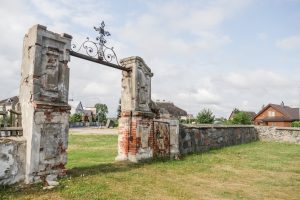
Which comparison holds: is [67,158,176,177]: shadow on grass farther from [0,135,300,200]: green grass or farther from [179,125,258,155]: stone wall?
[179,125,258,155]: stone wall

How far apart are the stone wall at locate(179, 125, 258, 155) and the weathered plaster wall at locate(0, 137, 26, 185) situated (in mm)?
7492

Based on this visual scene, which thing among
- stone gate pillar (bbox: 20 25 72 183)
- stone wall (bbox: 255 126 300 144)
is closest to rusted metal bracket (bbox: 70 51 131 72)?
stone gate pillar (bbox: 20 25 72 183)

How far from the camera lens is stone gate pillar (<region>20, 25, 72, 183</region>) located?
6.86m

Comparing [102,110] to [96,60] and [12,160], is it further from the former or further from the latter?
[12,160]

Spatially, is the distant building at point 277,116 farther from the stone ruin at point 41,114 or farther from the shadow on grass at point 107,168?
the stone ruin at point 41,114

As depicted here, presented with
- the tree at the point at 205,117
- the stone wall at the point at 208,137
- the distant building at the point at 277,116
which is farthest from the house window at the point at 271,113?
the stone wall at the point at 208,137

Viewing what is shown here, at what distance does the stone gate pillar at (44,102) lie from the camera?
686 centimetres

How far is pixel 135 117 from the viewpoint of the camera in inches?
402

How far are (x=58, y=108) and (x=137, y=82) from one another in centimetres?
367

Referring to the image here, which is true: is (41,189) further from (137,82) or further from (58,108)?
(137,82)

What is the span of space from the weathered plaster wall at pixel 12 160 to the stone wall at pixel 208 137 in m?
7.49

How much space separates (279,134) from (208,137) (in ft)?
35.4

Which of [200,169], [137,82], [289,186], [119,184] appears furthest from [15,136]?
[289,186]

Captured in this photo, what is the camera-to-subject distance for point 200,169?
9.63 meters
